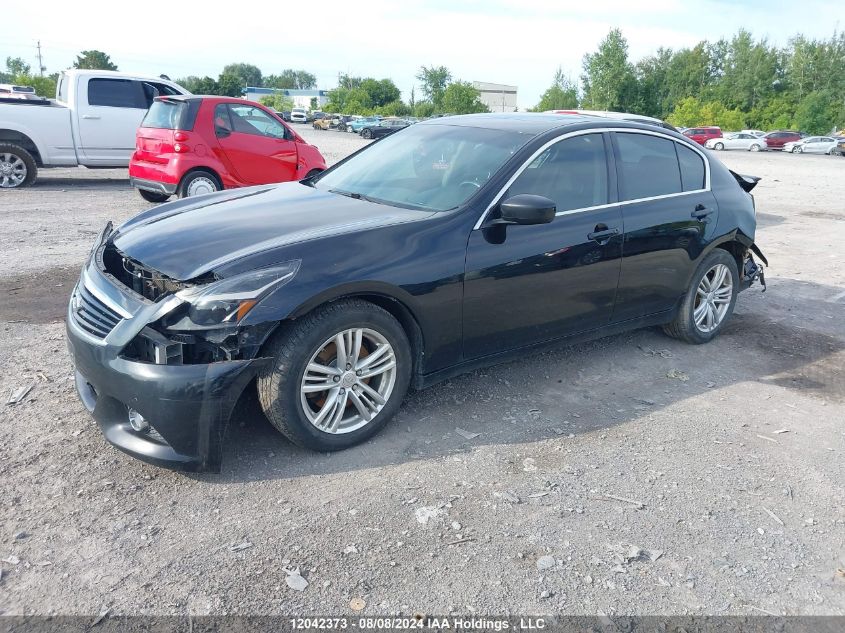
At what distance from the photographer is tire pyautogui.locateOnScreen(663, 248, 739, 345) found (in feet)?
17.6

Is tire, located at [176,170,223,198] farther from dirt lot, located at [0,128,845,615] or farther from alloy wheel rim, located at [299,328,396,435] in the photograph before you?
alloy wheel rim, located at [299,328,396,435]

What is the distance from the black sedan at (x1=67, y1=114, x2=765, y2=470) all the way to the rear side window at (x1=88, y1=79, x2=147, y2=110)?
32.1 ft

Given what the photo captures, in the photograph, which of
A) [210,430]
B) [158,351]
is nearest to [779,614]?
[210,430]

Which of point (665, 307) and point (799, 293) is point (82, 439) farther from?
point (799, 293)

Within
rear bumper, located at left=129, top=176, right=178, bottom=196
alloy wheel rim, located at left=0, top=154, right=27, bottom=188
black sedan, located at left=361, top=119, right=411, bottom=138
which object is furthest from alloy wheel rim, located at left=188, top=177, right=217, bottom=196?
alloy wheel rim, located at left=0, top=154, right=27, bottom=188

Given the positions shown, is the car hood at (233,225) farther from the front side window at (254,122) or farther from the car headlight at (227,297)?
the front side window at (254,122)

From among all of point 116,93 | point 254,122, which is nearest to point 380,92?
point 116,93

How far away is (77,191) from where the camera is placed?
42.9 feet

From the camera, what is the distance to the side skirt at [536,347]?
3.96 meters

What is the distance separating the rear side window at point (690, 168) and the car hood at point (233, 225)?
2373 mm

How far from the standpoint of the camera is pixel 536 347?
4.40 m

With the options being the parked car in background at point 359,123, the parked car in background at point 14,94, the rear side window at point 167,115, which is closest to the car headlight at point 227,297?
the rear side window at point 167,115

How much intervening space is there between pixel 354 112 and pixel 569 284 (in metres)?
97.2

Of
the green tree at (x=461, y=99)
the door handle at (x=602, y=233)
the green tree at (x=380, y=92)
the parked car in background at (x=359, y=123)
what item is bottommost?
the door handle at (x=602, y=233)
